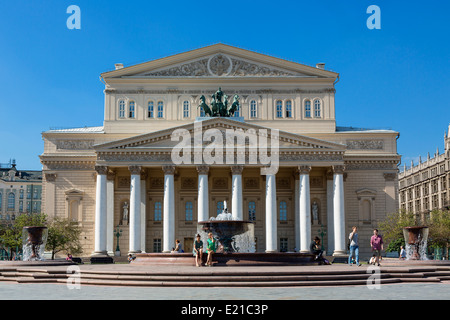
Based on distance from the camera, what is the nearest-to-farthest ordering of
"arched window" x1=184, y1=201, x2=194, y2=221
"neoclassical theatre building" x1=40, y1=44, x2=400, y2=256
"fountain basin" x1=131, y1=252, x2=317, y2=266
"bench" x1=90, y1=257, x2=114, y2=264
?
1. "fountain basin" x1=131, y1=252, x2=317, y2=266
2. "bench" x1=90, y1=257, x2=114, y2=264
3. "neoclassical theatre building" x1=40, y1=44, x2=400, y2=256
4. "arched window" x1=184, y1=201, x2=194, y2=221

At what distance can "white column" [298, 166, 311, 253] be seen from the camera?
49719mm

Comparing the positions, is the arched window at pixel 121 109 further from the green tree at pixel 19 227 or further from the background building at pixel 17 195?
the background building at pixel 17 195

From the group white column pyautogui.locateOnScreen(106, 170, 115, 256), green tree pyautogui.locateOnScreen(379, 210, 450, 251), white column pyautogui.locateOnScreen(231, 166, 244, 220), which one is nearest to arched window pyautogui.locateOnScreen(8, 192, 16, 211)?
white column pyautogui.locateOnScreen(106, 170, 115, 256)

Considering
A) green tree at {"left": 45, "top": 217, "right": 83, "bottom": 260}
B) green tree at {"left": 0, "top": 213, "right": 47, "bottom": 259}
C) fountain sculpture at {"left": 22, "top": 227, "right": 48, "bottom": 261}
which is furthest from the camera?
green tree at {"left": 0, "top": 213, "right": 47, "bottom": 259}

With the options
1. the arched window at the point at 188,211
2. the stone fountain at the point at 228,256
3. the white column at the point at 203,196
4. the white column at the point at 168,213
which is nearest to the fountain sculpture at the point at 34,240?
the stone fountain at the point at 228,256

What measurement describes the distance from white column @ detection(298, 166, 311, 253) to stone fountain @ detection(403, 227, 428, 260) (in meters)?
18.3

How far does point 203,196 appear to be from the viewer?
4916 centimetres

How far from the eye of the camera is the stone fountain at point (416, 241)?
3091 centimetres

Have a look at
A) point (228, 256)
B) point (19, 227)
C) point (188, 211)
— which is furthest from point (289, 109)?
point (228, 256)

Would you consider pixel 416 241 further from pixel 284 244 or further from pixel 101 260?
pixel 101 260

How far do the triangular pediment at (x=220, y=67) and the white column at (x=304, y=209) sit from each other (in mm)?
11659

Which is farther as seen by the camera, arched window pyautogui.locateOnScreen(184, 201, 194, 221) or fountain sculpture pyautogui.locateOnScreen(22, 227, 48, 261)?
arched window pyautogui.locateOnScreen(184, 201, 194, 221)

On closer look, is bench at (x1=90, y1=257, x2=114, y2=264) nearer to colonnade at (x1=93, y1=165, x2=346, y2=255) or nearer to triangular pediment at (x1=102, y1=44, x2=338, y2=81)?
colonnade at (x1=93, y1=165, x2=346, y2=255)

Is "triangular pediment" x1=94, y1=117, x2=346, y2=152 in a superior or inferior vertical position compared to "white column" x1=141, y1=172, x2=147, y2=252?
superior
